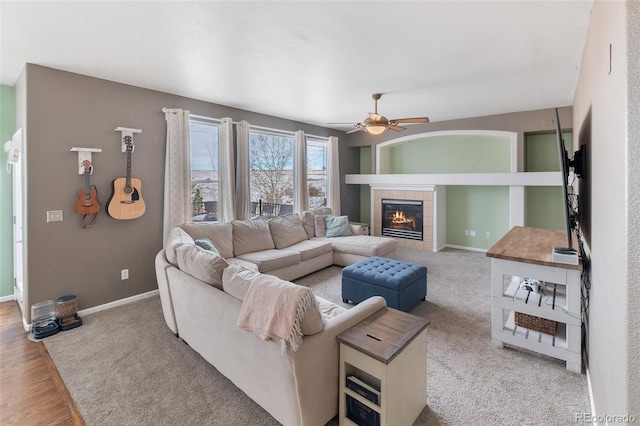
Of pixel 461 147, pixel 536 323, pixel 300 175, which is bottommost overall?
pixel 536 323

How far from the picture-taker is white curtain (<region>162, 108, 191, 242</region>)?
Result: 3953mm

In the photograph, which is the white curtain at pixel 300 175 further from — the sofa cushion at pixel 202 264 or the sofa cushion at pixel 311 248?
the sofa cushion at pixel 202 264

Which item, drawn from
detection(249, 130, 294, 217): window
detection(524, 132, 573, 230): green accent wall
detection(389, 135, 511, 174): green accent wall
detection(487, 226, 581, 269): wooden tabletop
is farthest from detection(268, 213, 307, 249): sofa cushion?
detection(524, 132, 573, 230): green accent wall

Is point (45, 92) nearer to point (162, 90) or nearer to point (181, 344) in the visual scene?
point (162, 90)

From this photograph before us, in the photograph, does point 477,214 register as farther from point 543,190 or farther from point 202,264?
point 202,264

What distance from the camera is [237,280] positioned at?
1923 millimetres

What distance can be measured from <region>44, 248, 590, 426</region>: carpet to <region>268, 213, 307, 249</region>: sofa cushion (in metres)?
2.02

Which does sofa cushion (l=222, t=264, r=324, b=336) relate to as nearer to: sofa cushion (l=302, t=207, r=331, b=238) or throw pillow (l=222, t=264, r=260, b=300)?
throw pillow (l=222, t=264, r=260, b=300)

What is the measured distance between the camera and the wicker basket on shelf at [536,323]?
7.92 ft

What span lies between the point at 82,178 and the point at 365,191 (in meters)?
5.76

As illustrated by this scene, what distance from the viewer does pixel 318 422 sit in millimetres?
1646

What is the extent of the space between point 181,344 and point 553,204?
20.3 feet

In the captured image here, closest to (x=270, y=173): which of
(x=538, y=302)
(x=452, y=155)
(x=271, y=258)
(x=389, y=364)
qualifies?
(x=271, y=258)

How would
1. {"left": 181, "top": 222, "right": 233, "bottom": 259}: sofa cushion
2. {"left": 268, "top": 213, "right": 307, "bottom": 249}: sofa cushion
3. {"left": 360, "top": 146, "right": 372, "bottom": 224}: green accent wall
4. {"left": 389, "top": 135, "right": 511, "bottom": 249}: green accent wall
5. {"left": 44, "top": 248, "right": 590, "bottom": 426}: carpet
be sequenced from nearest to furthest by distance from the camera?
{"left": 44, "top": 248, "right": 590, "bottom": 426}: carpet, {"left": 181, "top": 222, "right": 233, "bottom": 259}: sofa cushion, {"left": 268, "top": 213, "right": 307, "bottom": 249}: sofa cushion, {"left": 389, "top": 135, "right": 511, "bottom": 249}: green accent wall, {"left": 360, "top": 146, "right": 372, "bottom": 224}: green accent wall
